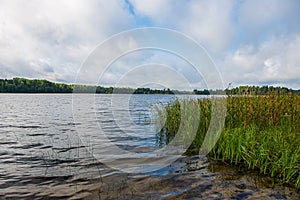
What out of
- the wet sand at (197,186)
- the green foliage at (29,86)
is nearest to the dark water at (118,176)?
the wet sand at (197,186)

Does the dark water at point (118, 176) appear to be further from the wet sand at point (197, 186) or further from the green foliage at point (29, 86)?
the green foliage at point (29, 86)

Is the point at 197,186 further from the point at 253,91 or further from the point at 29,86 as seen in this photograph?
the point at 29,86

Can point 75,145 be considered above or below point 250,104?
below

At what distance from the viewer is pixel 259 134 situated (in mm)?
8914

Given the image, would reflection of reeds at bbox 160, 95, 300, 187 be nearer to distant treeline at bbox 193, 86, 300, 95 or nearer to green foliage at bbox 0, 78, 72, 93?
distant treeline at bbox 193, 86, 300, 95

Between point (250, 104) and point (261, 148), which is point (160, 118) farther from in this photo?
point (261, 148)

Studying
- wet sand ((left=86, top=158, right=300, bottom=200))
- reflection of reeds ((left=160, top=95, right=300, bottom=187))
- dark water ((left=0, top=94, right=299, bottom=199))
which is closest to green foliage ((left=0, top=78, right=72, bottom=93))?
dark water ((left=0, top=94, right=299, bottom=199))

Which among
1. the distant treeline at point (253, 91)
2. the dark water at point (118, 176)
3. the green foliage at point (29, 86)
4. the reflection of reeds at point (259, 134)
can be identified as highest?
the green foliage at point (29, 86)

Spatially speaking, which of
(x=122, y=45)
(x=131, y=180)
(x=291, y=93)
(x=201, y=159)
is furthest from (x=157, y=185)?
(x=291, y=93)

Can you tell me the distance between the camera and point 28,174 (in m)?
8.17

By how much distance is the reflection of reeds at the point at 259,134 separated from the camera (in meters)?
7.18

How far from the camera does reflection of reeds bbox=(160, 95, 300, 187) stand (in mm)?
7176

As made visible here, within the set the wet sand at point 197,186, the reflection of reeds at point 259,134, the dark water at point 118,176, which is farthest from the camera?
the reflection of reeds at point 259,134

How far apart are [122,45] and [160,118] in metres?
8.71
